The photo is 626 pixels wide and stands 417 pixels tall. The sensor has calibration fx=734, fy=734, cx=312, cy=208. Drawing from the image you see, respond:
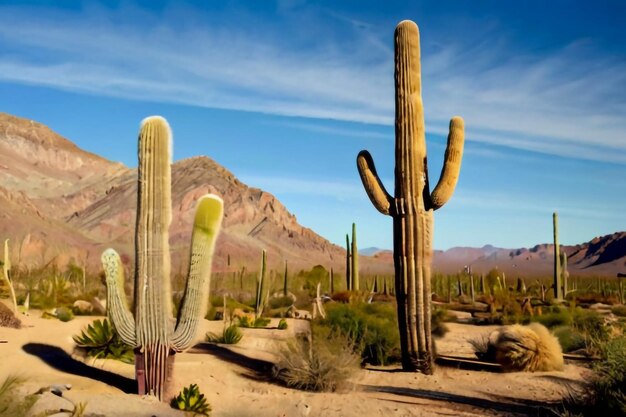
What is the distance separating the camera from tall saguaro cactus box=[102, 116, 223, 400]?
11.6 meters

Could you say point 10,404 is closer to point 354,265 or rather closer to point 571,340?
point 571,340

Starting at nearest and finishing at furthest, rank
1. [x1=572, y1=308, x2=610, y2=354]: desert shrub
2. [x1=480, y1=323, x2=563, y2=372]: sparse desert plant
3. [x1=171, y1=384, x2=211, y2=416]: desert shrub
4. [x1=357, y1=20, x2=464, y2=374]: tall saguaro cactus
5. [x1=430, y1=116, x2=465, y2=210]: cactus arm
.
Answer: [x1=171, y1=384, x2=211, y2=416]: desert shrub, [x1=357, y1=20, x2=464, y2=374]: tall saguaro cactus, [x1=430, y1=116, x2=465, y2=210]: cactus arm, [x1=480, y1=323, x2=563, y2=372]: sparse desert plant, [x1=572, y1=308, x2=610, y2=354]: desert shrub

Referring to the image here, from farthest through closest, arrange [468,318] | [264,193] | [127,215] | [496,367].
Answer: [264,193] < [127,215] < [468,318] < [496,367]

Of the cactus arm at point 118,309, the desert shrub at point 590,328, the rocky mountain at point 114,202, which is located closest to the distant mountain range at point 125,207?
the rocky mountain at point 114,202

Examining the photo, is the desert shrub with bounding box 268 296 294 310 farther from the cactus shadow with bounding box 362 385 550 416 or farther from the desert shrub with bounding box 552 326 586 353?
the cactus shadow with bounding box 362 385 550 416

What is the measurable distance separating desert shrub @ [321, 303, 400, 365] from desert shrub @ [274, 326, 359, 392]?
72.3 inches

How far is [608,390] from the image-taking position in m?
9.32

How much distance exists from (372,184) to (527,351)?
456cm

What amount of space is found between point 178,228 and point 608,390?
84.3m

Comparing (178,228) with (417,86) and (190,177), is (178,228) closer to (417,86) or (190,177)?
(190,177)

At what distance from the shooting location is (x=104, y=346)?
13828 millimetres

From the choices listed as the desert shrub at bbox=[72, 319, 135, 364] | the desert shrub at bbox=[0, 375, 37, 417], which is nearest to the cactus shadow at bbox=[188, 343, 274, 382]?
Answer: the desert shrub at bbox=[72, 319, 135, 364]

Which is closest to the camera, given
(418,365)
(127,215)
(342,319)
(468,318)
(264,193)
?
(418,365)

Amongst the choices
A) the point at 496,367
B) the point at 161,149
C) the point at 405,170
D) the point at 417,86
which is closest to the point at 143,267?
the point at 161,149
